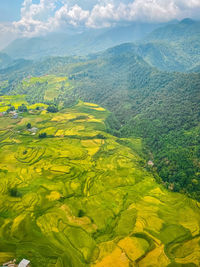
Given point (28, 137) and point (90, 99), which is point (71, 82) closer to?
point (90, 99)

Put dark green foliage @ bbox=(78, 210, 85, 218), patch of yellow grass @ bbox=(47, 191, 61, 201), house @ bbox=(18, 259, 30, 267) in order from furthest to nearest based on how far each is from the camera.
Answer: patch of yellow grass @ bbox=(47, 191, 61, 201), dark green foliage @ bbox=(78, 210, 85, 218), house @ bbox=(18, 259, 30, 267)

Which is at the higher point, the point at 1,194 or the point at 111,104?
the point at 1,194

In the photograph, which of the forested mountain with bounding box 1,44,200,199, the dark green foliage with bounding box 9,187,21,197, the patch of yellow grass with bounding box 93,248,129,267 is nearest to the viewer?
the patch of yellow grass with bounding box 93,248,129,267

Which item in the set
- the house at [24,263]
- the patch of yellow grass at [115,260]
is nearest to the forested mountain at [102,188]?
the patch of yellow grass at [115,260]

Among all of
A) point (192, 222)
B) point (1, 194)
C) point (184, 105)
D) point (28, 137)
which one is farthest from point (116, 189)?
point (184, 105)

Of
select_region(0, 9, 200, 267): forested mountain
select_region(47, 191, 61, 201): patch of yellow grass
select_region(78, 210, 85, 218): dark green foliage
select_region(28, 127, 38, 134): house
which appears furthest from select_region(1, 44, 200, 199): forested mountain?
select_region(28, 127, 38, 134): house

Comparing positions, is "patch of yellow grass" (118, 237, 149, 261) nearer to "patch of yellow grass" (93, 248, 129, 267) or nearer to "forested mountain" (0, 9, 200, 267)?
"forested mountain" (0, 9, 200, 267)

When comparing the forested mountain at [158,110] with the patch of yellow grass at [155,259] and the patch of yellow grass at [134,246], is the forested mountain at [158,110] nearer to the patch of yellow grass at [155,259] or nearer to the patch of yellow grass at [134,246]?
the patch of yellow grass at [155,259]

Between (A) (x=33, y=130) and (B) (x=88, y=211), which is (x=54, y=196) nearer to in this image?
(B) (x=88, y=211)
